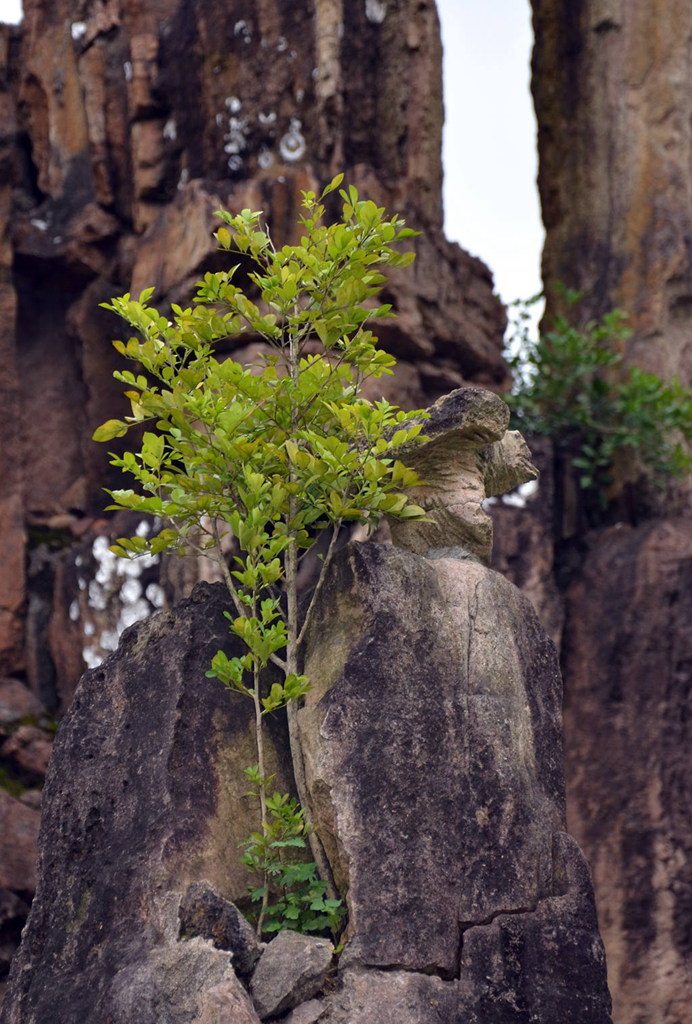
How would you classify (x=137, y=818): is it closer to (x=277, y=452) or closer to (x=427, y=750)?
(x=427, y=750)

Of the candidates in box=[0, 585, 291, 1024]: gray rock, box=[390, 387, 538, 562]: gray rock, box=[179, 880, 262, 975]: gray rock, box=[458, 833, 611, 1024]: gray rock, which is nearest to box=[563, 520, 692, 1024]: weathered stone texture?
box=[390, 387, 538, 562]: gray rock

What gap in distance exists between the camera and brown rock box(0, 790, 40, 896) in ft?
24.6

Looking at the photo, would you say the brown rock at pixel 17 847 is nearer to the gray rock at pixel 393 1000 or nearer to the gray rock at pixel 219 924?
the gray rock at pixel 219 924

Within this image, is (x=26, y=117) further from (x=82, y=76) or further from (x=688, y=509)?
(x=688, y=509)

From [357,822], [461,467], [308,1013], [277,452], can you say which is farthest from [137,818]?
[461,467]

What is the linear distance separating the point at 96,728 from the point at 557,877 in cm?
178

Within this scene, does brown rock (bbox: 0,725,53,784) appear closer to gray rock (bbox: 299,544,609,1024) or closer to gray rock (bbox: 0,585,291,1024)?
gray rock (bbox: 0,585,291,1024)

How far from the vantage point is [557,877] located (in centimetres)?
418

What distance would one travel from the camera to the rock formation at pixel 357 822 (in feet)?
12.6

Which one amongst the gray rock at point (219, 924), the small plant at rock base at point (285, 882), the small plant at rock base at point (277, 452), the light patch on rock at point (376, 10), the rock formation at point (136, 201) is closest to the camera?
the gray rock at point (219, 924)

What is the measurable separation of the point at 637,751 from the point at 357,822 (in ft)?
14.4

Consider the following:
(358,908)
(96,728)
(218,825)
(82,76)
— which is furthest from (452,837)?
(82,76)

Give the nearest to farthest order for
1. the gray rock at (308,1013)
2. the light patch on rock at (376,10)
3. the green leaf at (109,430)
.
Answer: the gray rock at (308,1013) < the green leaf at (109,430) < the light patch on rock at (376,10)

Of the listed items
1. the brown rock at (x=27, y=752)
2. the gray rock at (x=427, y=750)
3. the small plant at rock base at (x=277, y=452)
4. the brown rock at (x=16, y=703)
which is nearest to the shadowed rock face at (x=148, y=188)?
the brown rock at (x=16, y=703)
